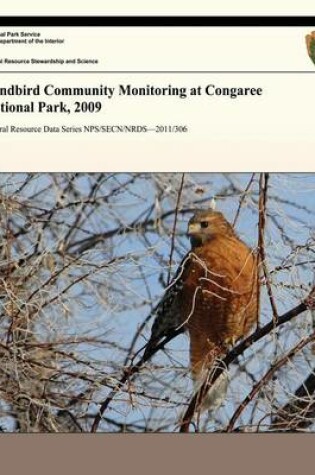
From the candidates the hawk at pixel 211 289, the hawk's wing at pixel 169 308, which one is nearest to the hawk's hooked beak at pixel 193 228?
the hawk at pixel 211 289

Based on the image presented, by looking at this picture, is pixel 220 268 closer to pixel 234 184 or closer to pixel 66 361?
pixel 234 184

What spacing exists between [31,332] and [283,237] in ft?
5.35

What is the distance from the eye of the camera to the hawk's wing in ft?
16.9

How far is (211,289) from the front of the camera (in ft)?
17.1

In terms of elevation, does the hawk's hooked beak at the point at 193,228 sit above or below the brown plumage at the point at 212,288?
above

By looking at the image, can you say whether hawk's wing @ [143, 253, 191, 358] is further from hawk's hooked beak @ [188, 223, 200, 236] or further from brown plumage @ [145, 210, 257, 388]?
hawk's hooked beak @ [188, 223, 200, 236]

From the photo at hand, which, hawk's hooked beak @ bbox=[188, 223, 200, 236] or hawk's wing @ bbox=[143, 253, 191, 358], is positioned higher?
hawk's hooked beak @ bbox=[188, 223, 200, 236]

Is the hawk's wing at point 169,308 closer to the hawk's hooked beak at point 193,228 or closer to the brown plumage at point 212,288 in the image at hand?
the brown plumage at point 212,288

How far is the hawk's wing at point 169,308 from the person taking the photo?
514 cm

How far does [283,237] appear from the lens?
514 cm

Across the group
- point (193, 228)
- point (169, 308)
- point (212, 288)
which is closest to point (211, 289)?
point (212, 288)

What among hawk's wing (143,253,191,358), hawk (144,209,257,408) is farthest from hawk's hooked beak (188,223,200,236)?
hawk's wing (143,253,191,358)

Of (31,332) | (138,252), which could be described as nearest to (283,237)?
(138,252)
